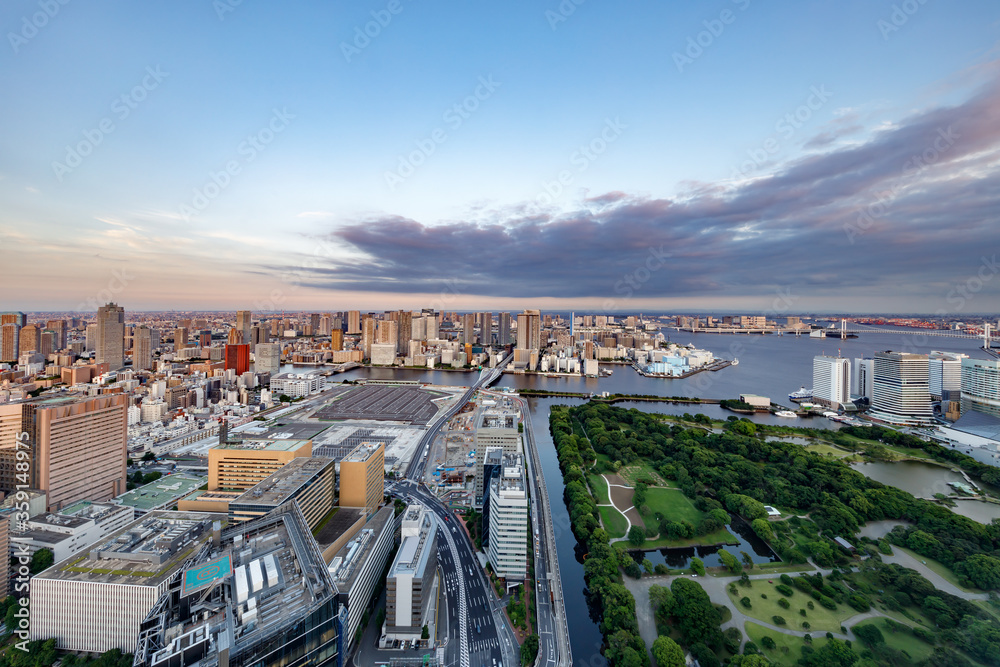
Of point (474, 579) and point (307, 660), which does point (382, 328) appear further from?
point (307, 660)

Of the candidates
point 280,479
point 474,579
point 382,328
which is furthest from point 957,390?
point 382,328

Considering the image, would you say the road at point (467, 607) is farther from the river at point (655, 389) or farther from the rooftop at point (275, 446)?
the rooftop at point (275, 446)

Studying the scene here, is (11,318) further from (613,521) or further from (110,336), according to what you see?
(613,521)

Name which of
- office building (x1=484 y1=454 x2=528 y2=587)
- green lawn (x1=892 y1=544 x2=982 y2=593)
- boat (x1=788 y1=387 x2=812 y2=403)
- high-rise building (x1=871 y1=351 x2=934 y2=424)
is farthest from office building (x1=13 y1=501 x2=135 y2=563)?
boat (x1=788 y1=387 x2=812 y2=403)

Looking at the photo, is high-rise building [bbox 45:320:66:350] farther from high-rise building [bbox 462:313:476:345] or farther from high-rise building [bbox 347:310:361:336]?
high-rise building [bbox 462:313:476:345]

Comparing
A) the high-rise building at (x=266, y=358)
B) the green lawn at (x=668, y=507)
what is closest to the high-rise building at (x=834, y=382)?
the green lawn at (x=668, y=507)

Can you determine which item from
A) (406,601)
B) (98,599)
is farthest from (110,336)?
(406,601)
